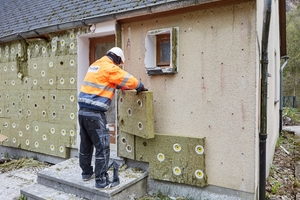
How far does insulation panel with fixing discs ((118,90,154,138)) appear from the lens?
12.9 feet

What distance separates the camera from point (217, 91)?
3668 mm

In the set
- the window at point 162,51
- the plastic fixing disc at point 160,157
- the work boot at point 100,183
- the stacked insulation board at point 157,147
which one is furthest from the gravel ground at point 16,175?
the window at point 162,51

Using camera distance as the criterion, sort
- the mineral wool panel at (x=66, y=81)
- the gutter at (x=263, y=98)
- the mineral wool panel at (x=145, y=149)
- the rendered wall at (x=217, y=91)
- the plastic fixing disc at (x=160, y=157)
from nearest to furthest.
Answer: the rendered wall at (x=217, y=91) → the gutter at (x=263, y=98) → the plastic fixing disc at (x=160, y=157) → the mineral wool panel at (x=145, y=149) → the mineral wool panel at (x=66, y=81)

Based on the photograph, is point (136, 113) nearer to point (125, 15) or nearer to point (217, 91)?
point (217, 91)

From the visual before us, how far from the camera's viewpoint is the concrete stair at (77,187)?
12.0 feet

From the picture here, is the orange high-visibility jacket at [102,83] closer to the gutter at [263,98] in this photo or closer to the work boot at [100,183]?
the work boot at [100,183]

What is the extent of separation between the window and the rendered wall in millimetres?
107

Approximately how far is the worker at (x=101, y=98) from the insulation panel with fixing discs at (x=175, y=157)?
0.71 m

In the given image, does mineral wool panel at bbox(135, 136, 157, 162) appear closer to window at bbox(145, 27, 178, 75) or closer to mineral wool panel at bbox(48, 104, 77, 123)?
window at bbox(145, 27, 178, 75)

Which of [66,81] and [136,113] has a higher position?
[66,81]

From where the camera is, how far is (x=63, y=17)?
18.6 feet

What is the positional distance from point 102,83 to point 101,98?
22 centimetres

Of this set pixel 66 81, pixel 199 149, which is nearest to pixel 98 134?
pixel 199 149

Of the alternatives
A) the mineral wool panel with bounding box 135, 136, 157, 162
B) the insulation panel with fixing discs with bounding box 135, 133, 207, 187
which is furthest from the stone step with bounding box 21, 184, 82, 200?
the insulation panel with fixing discs with bounding box 135, 133, 207, 187
